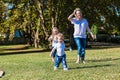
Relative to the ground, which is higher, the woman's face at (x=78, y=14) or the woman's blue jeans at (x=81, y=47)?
the woman's face at (x=78, y=14)

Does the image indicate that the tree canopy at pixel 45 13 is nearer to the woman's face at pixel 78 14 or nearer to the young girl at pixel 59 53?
the woman's face at pixel 78 14

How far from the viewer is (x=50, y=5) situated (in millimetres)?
39594

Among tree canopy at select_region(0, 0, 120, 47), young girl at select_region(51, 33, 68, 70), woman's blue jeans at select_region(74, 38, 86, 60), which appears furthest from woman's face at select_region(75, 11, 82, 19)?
tree canopy at select_region(0, 0, 120, 47)

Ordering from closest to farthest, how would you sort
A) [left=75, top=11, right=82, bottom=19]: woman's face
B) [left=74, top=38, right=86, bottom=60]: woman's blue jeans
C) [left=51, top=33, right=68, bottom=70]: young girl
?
[left=51, top=33, right=68, bottom=70]: young girl → [left=75, top=11, right=82, bottom=19]: woman's face → [left=74, top=38, right=86, bottom=60]: woman's blue jeans

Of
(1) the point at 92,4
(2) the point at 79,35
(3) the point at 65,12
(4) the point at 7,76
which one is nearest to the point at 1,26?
(3) the point at 65,12

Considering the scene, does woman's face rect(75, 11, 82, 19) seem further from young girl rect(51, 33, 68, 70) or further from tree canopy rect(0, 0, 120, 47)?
tree canopy rect(0, 0, 120, 47)

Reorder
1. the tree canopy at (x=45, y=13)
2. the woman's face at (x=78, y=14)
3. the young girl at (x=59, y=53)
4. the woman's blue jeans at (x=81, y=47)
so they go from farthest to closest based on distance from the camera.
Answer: the tree canopy at (x=45, y=13)
the woman's blue jeans at (x=81, y=47)
the woman's face at (x=78, y=14)
the young girl at (x=59, y=53)

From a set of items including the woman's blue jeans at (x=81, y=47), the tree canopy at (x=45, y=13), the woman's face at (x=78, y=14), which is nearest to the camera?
the woman's face at (x=78, y=14)

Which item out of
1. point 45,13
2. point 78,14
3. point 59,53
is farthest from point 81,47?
point 45,13

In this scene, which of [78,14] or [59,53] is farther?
[78,14]

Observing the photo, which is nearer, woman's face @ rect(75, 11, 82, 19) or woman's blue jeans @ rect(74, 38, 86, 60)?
woman's face @ rect(75, 11, 82, 19)

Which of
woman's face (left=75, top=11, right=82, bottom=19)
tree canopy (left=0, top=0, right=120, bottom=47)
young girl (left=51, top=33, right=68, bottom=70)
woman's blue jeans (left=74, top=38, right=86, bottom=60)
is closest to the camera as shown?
young girl (left=51, top=33, right=68, bottom=70)

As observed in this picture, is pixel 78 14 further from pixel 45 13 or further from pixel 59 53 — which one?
pixel 45 13

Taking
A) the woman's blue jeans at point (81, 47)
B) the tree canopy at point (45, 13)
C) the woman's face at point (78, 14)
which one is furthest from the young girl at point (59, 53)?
the tree canopy at point (45, 13)
